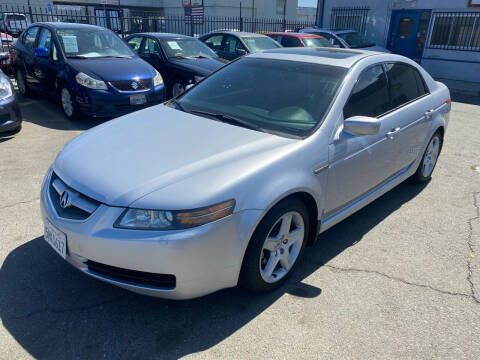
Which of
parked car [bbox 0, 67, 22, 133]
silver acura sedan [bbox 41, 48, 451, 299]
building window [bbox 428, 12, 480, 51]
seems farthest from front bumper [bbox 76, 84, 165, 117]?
building window [bbox 428, 12, 480, 51]

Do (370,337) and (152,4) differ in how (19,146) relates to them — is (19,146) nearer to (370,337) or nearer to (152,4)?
(370,337)

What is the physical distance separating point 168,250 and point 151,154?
0.78 meters

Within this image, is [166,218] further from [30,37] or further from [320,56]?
[30,37]

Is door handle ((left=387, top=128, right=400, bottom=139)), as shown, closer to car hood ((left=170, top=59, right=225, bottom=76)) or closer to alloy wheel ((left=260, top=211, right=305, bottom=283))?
alloy wheel ((left=260, top=211, right=305, bottom=283))

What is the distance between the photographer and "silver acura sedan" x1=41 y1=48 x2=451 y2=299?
2.28 meters

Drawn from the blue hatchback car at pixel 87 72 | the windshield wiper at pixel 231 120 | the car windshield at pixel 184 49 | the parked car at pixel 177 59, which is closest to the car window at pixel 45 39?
the blue hatchback car at pixel 87 72

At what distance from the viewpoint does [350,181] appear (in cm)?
325

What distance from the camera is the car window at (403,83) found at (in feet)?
12.8

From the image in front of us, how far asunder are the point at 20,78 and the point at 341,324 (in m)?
8.56

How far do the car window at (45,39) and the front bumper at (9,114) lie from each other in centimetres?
210

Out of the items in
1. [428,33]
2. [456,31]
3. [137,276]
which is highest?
[456,31]

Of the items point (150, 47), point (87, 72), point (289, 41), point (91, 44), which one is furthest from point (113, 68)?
point (289, 41)

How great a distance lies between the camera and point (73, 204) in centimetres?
248

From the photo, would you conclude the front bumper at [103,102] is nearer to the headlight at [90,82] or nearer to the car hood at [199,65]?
the headlight at [90,82]
